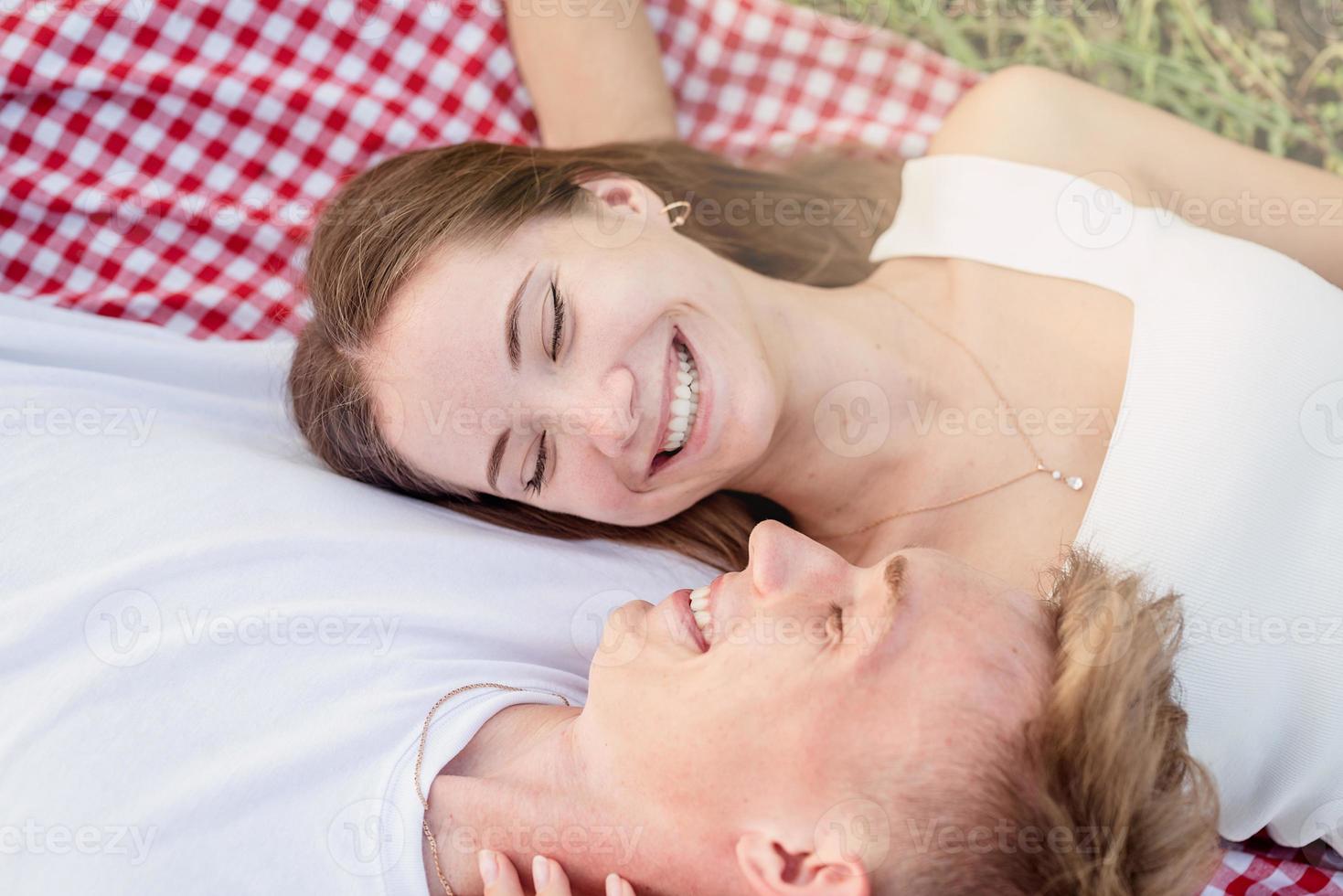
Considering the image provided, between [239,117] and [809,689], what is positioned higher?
[809,689]

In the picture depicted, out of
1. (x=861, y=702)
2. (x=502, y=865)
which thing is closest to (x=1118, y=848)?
(x=861, y=702)

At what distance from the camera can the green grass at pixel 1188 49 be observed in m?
2.56

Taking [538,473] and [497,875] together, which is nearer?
[497,875]

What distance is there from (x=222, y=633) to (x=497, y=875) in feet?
2.00

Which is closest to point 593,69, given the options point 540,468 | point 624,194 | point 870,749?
point 624,194

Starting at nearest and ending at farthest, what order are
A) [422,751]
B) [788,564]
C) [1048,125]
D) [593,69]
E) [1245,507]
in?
[788,564], [422,751], [1245,507], [1048,125], [593,69]

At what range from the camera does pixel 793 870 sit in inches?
52.9

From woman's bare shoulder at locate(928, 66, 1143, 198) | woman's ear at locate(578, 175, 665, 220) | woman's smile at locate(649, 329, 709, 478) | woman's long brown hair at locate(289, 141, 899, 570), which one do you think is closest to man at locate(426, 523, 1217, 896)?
woman's smile at locate(649, 329, 709, 478)

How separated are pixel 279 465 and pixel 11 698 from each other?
562 mm

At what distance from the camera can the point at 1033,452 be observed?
1953 millimetres

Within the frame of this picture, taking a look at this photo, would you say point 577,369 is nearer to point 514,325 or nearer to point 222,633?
point 514,325

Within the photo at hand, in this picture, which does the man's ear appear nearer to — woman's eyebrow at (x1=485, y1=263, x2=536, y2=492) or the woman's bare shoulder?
woman's eyebrow at (x1=485, y1=263, x2=536, y2=492)

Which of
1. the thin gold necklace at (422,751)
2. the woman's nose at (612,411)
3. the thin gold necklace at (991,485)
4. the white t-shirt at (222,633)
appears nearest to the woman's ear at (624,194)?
the woman's nose at (612,411)

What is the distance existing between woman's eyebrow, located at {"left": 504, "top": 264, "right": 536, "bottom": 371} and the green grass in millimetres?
1511
